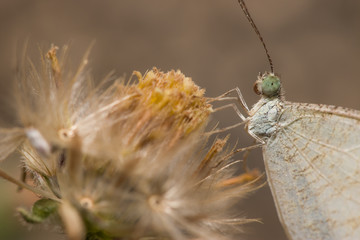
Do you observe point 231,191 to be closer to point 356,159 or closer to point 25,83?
point 356,159

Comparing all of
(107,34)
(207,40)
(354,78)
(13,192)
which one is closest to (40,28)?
(107,34)

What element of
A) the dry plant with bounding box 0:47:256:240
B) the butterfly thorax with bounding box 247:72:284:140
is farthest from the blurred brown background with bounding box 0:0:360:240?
the dry plant with bounding box 0:47:256:240

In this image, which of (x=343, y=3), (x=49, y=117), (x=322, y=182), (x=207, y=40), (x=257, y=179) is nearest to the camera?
(x=49, y=117)

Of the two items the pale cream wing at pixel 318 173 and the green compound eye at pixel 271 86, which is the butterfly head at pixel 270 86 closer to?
the green compound eye at pixel 271 86

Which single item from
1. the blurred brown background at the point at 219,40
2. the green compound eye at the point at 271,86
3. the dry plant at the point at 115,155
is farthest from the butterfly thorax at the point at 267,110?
the blurred brown background at the point at 219,40

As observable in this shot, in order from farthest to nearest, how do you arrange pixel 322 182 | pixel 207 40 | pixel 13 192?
pixel 207 40 < pixel 13 192 < pixel 322 182

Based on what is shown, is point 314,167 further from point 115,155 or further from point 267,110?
point 115,155
